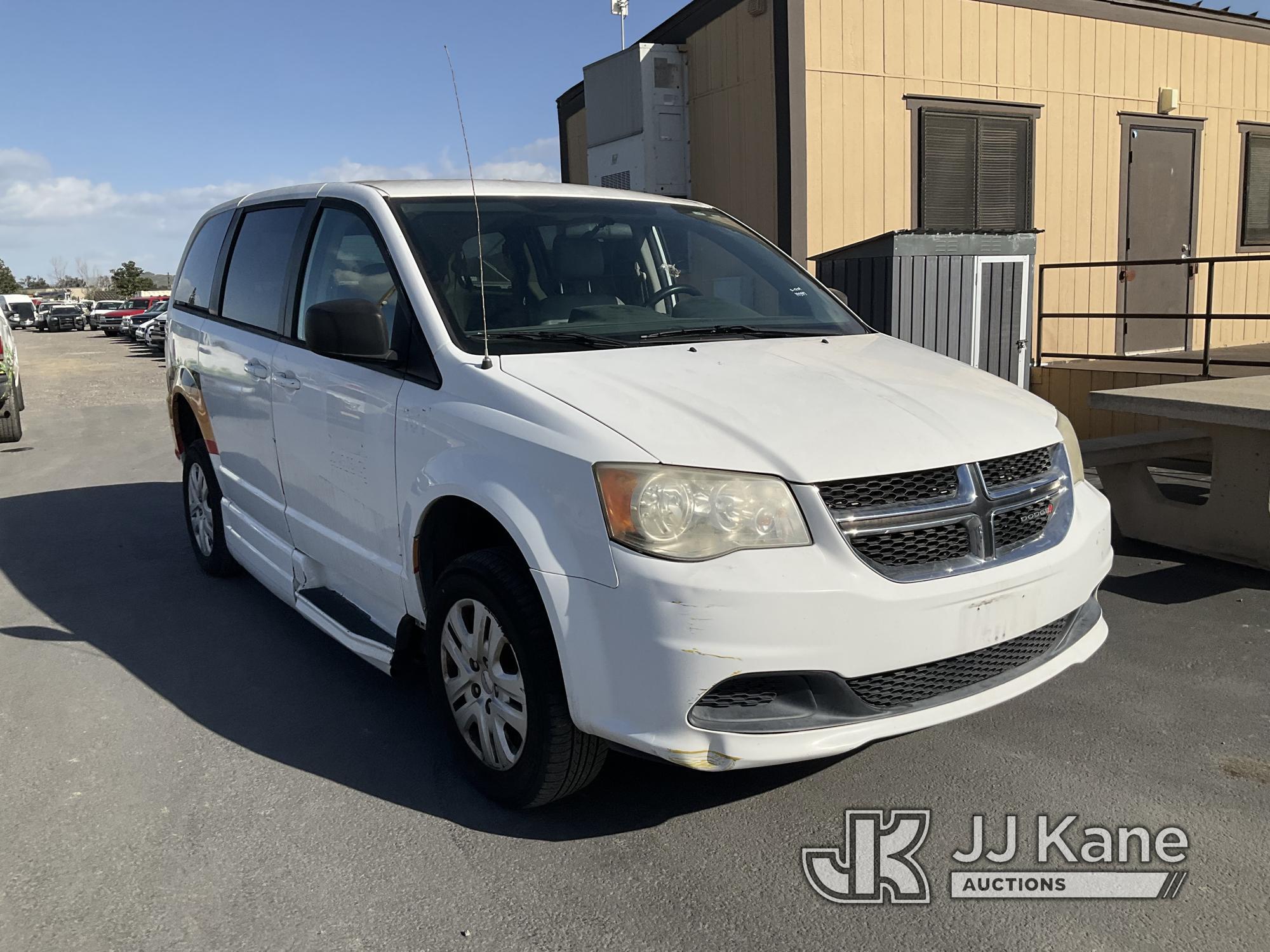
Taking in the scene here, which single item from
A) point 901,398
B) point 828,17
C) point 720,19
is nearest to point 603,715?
point 901,398

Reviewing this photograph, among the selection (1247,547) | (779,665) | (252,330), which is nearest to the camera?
(779,665)

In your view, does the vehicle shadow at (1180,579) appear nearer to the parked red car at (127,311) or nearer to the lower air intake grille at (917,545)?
the lower air intake grille at (917,545)

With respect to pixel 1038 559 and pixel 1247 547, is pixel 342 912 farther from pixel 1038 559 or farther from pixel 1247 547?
pixel 1247 547

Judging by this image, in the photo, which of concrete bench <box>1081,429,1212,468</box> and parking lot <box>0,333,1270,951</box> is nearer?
parking lot <box>0,333,1270,951</box>

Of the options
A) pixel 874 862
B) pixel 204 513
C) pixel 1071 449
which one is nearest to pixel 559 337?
pixel 1071 449

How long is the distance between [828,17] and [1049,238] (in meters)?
3.77

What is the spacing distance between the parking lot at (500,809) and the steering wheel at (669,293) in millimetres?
1610

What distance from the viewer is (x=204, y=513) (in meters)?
5.75

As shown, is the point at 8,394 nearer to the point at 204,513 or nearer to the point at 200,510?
the point at 200,510

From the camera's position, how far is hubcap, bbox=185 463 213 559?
5.67 meters

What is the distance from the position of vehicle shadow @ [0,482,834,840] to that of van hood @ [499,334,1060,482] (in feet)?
3.73

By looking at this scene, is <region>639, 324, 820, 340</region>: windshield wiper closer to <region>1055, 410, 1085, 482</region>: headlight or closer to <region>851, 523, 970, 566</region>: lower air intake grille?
<region>1055, 410, 1085, 482</region>: headlight

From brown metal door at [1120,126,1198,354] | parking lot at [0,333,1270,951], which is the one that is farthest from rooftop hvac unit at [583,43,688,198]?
parking lot at [0,333,1270,951]

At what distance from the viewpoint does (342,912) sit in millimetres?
2707
